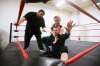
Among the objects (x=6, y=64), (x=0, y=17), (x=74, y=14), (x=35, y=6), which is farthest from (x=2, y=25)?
(x=6, y=64)

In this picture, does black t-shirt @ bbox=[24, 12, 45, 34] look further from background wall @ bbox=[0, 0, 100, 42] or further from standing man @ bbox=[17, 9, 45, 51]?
background wall @ bbox=[0, 0, 100, 42]

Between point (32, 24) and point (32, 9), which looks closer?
point (32, 24)

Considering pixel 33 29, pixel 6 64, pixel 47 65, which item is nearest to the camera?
pixel 47 65

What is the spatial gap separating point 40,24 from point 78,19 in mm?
5191

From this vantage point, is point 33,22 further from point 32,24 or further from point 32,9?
point 32,9

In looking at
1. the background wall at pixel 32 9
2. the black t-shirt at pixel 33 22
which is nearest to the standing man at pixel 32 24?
the black t-shirt at pixel 33 22

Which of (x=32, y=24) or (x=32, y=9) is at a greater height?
(x=32, y=9)

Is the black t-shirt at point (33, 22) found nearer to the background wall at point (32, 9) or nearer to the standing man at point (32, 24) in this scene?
the standing man at point (32, 24)

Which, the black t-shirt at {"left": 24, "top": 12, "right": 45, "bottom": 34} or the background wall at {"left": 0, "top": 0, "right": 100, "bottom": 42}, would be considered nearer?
the black t-shirt at {"left": 24, "top": 12, "right": 45, "bottom": 34}

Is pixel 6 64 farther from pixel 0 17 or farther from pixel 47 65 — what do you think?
pixel 0 17

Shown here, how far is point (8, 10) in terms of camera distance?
6.20 m

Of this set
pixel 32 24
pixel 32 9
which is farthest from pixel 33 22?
pixel 32 9

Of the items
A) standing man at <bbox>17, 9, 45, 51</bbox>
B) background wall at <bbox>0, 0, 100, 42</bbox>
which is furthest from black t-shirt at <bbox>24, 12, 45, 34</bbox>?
background wall at <bbox>0, 0, 100, 42</bbox>

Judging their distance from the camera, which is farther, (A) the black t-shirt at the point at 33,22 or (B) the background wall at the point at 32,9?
(B) the background wall at the point at 32,9
